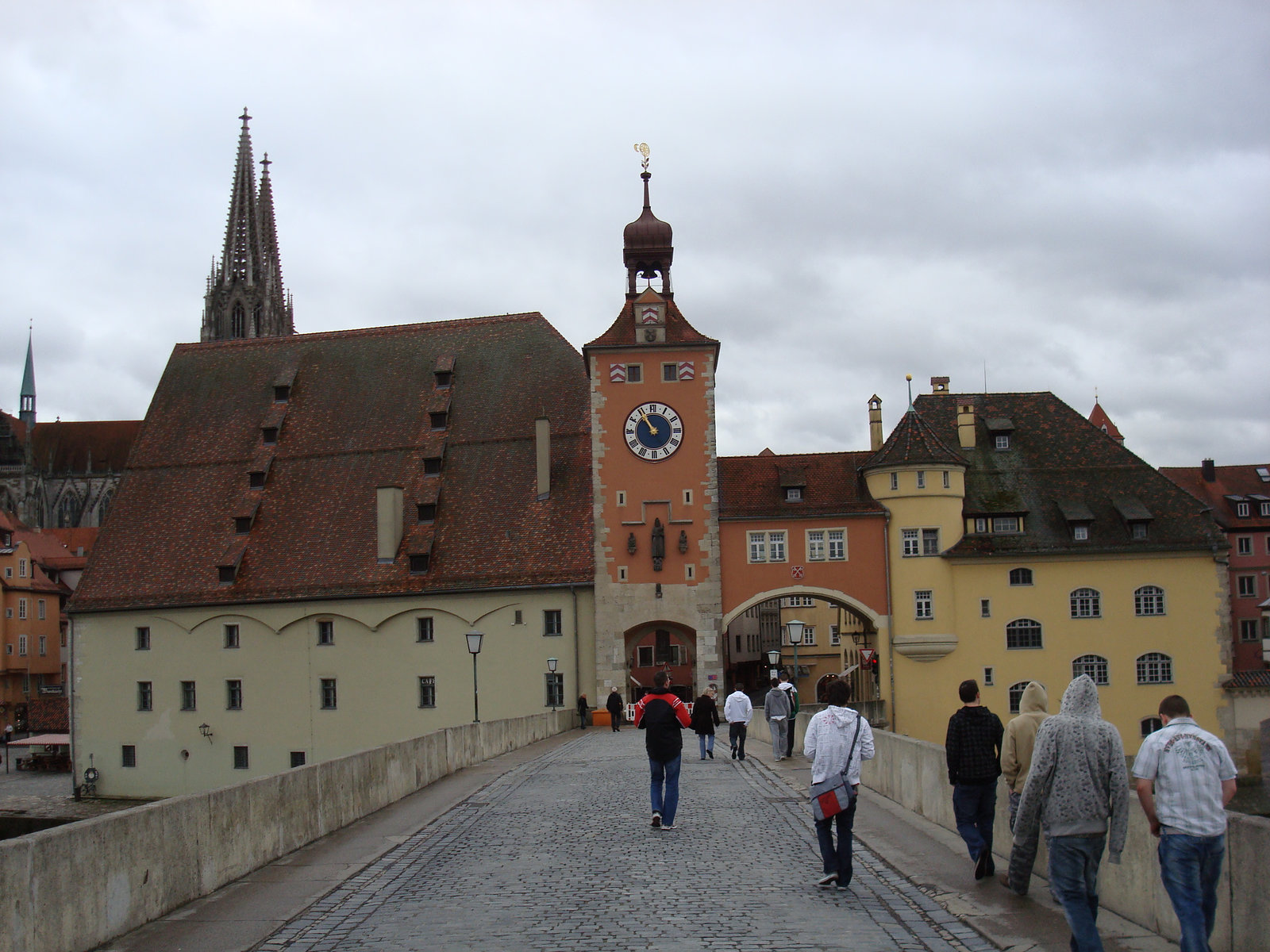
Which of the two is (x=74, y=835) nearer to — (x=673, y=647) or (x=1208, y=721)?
(x=1208, y=721)

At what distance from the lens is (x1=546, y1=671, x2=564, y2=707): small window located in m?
49.7

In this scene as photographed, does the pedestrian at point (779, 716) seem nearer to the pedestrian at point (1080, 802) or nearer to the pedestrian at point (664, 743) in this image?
the pedestrian at point (664, 743)

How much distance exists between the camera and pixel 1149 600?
51625 mm

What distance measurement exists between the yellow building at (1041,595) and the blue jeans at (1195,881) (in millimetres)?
43000

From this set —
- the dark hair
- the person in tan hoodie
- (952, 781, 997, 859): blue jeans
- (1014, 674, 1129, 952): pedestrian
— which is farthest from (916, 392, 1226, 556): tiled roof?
(1014, 674, 1129, 952): pedestrian

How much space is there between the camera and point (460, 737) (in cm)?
2475

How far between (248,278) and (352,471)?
2291 inches

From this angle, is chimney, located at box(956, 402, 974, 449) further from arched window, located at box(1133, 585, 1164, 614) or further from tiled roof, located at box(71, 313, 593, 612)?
tiled roof, located at box(71, 313, 593, 612)

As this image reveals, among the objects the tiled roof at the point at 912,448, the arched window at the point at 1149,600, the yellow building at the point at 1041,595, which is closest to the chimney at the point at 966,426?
the tiled roof at the point at 912,448

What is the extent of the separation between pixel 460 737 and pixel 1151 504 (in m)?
36.9

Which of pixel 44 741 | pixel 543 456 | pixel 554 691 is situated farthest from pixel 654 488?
pixel 44 741

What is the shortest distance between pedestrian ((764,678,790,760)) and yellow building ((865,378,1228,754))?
26.2 meters

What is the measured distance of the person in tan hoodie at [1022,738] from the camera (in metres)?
10.4

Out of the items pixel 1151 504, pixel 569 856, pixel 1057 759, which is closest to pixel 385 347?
pixel 1151 504
